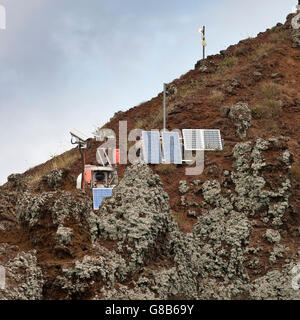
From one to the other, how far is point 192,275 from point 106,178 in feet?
28.1

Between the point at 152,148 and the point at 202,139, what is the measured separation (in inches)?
70.7

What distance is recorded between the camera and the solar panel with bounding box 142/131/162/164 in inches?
717

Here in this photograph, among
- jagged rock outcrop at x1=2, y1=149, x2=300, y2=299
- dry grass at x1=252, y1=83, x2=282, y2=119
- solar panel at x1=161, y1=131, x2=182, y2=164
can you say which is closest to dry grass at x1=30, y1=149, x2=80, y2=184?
solar panel at x1=161, y1=131, x2=182, y2=164

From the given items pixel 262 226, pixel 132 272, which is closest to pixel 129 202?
pixel 132 272

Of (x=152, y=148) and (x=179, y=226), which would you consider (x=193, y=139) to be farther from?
(x=179, y=226)

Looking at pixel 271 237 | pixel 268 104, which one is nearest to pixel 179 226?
pixel 271 237

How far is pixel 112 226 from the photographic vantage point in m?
8.55

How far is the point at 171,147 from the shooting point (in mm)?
18578

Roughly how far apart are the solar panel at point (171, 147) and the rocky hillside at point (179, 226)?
0.42 meters

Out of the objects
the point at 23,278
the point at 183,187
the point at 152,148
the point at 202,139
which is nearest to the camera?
the point at 23,278

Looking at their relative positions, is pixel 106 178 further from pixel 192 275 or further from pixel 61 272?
pixel 61 272

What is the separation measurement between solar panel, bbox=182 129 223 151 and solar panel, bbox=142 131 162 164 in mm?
1027

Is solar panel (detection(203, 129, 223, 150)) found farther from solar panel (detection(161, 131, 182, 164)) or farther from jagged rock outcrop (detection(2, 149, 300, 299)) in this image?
jagged rock outcrop (detection(2, 149, 300, 299))

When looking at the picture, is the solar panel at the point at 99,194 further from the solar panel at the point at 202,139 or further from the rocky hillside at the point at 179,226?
the solar panel at the point at 202,139
